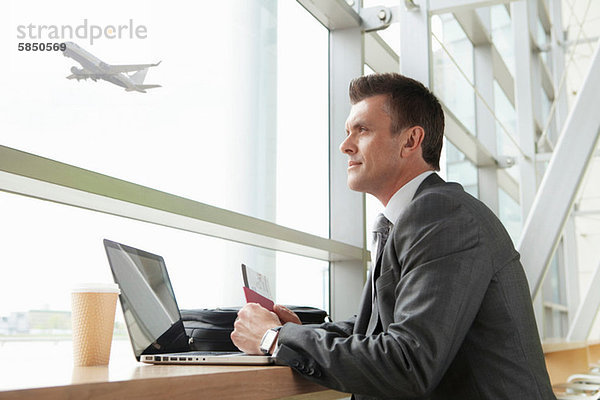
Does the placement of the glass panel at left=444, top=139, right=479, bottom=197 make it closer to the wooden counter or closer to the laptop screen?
the laptop screen

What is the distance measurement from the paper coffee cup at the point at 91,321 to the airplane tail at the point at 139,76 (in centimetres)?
83

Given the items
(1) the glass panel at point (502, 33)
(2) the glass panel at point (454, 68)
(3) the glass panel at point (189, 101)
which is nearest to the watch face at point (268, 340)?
(3) the glass panel at point (189, 101)

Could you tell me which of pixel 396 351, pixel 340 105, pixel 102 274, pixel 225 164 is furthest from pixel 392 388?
pixel 340 105

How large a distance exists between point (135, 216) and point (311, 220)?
126 centimetres

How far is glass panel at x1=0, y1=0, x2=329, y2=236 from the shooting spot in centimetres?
166

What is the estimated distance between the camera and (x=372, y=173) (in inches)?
67.7

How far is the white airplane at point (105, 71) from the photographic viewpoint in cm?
176

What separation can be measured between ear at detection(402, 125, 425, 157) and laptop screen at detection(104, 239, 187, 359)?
2.32 ft

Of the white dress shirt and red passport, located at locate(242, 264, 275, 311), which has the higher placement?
the white dress shirt

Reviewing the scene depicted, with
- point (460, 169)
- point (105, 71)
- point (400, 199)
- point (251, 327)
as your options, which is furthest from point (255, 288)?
point (460, 169)

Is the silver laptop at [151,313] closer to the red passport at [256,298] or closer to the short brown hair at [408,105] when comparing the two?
the red passport at [256,298]

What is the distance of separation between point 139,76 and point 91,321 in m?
0.91

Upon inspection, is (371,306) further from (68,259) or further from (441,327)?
(68,259)

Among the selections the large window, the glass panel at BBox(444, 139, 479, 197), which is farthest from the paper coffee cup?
the glass panel at BBox(444, 139, 479, 197)
